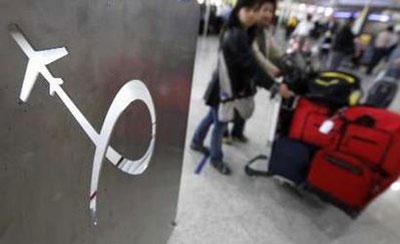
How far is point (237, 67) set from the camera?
8.34ft

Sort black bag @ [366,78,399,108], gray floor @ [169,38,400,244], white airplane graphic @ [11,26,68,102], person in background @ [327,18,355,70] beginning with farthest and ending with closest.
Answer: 1. person in background @ [327,18,355,70]
2. black bag @ [366,78,399,108]
3. gray floor @ [169,38,400,244]
4. white airplane graphic @ [11,26,68,102]

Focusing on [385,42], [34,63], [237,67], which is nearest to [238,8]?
[237,67]

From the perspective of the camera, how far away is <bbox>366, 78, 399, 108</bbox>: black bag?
3.79 m

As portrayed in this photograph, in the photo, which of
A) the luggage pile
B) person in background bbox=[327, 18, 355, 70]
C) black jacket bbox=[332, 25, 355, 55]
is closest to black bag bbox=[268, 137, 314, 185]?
the luggage pile

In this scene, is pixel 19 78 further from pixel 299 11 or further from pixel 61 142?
pixel 299 11

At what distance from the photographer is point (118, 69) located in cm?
93

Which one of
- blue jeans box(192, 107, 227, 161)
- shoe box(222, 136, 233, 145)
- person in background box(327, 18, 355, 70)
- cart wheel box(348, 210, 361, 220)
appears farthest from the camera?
person in background box(327, 18, 355, 70)

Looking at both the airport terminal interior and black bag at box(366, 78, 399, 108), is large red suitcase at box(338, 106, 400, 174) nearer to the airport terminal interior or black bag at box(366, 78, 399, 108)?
the airport terminal interior

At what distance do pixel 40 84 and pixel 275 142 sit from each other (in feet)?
6.89

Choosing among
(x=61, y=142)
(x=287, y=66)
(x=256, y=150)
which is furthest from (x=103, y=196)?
(x=256, y=150)

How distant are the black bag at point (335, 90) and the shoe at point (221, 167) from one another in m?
0.89

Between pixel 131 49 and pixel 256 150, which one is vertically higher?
pixel 131 49

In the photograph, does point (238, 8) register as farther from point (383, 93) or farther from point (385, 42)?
point (385, 42)

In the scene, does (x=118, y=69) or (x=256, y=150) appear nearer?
(x=118, y=69)
